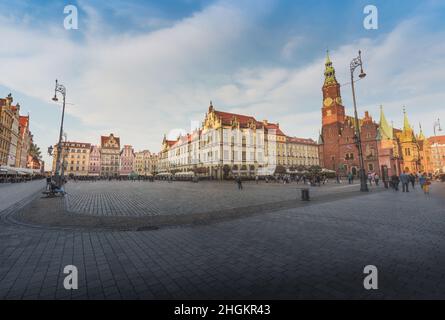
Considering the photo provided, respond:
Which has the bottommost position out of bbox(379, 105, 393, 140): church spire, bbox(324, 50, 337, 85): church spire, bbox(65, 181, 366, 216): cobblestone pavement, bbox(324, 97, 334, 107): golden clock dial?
bbox(65, 181, 366, 216): cobblestone pavement

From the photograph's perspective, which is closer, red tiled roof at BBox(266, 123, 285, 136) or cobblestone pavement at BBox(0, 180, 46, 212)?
cobblestone pavement at BBox(0, 180, 46, 212)

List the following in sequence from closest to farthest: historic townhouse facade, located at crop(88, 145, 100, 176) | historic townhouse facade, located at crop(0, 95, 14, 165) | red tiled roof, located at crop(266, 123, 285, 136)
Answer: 1. historic townhouse facade, located at crop(0, 95, 14, 165)
2. red tiled roof, located at crop(266, 123, 285, 136)
3. historic townhouse facade, located at crop(88, 145, 100, 176)

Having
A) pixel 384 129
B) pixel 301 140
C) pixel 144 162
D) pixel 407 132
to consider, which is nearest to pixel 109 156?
pixel 144 162

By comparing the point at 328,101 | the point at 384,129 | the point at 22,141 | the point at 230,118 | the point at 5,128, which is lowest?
the point at 5,128

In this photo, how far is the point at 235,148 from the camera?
54969 mm

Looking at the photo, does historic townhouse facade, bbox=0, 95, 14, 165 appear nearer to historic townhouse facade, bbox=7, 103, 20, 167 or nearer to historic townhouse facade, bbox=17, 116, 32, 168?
historic townhouse facade, bbox=7, 103, 20, 167

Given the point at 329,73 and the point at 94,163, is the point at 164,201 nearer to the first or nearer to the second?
the point at 329,73

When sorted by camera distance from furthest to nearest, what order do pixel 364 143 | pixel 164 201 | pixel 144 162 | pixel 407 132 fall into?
pixel 144 162 < pixel 407 132 < pixel 364 143 < pixel 164 201

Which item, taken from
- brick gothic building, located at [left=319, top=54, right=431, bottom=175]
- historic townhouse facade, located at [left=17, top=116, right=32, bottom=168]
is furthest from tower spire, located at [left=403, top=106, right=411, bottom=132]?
historic townhouse facade, located at [left=17, top=116, right=32, bottom=168]

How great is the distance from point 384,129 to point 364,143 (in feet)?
18.0

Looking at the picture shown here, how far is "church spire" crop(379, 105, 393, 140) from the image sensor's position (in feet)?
175

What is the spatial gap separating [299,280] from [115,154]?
359ft
